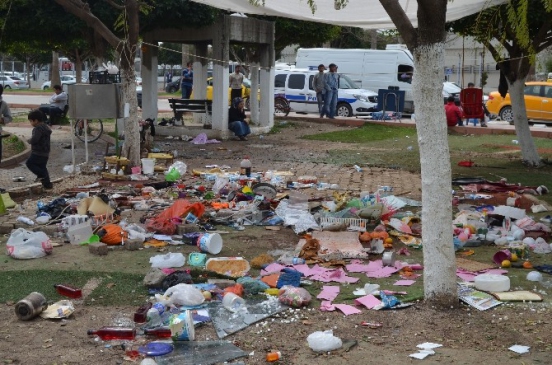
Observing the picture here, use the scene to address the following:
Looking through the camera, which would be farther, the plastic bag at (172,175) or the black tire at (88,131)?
the black tire at (88,131)

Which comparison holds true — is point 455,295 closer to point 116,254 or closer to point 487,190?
point 116,254

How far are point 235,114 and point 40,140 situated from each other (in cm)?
880

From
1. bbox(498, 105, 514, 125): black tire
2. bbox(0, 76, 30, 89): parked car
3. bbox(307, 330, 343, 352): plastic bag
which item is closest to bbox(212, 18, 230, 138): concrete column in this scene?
bbox(498, 105, 514, 125): black tire

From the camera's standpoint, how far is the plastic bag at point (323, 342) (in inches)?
225

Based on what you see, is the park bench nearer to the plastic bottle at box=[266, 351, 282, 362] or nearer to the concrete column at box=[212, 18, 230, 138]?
the concrete column at box=[212, 18, 230, 138]

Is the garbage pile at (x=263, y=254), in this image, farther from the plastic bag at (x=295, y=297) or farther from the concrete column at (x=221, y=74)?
the concrete column at (x=221, y=74)

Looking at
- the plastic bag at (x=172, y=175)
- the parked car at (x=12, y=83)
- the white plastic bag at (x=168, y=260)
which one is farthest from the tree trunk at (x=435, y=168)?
the parked car at (x=12, y=83)

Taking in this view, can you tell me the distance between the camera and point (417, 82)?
260 inches

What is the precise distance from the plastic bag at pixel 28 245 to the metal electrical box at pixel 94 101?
213 inches

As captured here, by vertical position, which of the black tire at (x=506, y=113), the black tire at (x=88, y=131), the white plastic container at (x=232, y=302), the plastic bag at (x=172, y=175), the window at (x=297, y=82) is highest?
the window at (x=297, y=82)

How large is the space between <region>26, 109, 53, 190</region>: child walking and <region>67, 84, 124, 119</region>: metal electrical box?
1.07 metres

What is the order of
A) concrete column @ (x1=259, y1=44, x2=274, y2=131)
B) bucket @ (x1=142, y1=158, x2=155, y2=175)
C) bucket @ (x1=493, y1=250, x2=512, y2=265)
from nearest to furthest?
bucket @ (x1=493, y1=250, x2=512, y2=265) → bucket @ (x1=142, y1=158, x2=155, y2=175) → concrete column @ (x1=259, y1=44, x2=274, y2=131)

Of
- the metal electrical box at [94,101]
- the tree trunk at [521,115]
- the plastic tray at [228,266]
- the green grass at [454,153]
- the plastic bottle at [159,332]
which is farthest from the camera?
the tree trunk at [521,115]

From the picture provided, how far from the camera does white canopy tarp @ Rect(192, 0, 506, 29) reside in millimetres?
13523
